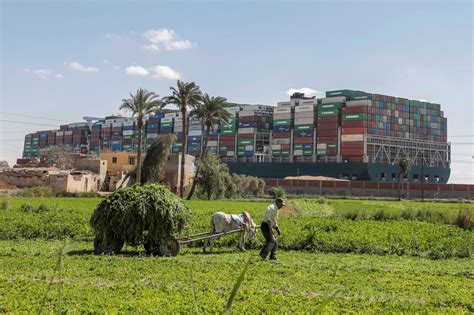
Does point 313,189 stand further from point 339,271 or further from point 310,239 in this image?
point 339,271

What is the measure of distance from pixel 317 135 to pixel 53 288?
4564 inches

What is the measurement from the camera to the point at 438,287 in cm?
909

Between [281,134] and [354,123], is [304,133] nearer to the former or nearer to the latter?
[281,134]

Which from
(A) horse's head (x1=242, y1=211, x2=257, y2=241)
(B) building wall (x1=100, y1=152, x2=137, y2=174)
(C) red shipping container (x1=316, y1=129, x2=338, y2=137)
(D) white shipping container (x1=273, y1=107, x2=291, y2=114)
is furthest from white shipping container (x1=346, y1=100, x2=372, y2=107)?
(A) horse's head (x1=242, y1=211, x2=257, y2=241)

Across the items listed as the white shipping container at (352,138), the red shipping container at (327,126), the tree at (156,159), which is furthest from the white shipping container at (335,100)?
the tree at (156,159)

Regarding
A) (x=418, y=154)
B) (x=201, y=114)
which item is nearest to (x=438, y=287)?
(x=201, y=114)

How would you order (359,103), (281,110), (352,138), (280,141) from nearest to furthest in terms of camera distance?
(352,138)
(359,103)
(280,141)
(281,110)

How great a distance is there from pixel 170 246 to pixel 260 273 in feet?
12.4

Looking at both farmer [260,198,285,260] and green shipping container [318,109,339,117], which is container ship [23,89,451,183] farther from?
farmer [260,198,285,260]

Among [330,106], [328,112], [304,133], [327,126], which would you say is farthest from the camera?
[304,133]

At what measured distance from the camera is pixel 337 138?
117 metres

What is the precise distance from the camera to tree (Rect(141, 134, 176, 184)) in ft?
191

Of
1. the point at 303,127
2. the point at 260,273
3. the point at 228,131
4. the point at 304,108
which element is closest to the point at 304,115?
the point at 304,108

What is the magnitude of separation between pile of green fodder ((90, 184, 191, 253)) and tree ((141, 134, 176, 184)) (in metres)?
45.1
